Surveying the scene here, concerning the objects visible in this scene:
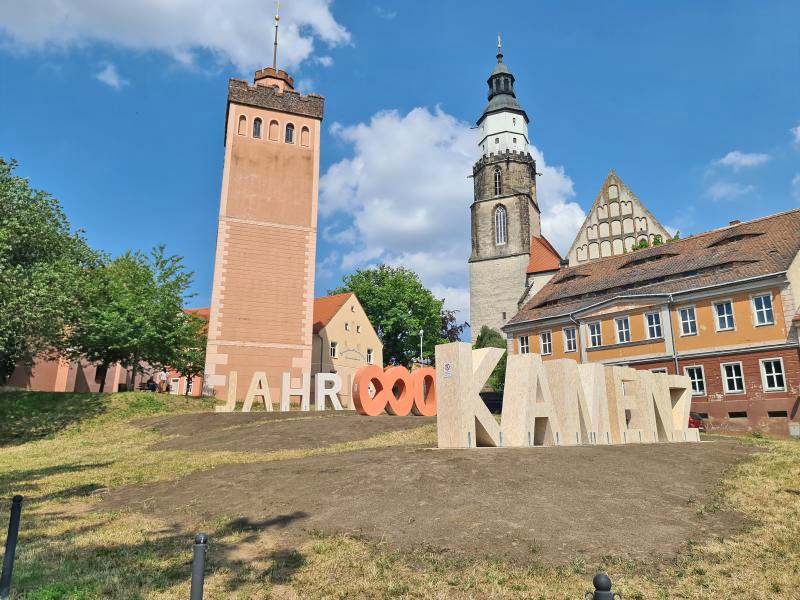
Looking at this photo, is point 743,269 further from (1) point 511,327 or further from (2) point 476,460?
(2) point 476,460

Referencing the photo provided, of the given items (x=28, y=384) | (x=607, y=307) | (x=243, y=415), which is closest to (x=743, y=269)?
(x=607, y=307)

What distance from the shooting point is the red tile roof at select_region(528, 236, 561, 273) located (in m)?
49.8

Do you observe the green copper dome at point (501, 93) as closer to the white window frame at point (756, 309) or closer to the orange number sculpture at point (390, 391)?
the white window frame at point (756, 309)

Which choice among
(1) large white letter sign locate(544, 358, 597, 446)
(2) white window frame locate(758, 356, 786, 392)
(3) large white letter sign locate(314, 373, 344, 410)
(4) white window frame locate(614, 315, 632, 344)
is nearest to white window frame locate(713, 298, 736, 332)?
(2) white window frame locate(758, 356, 786, 392)

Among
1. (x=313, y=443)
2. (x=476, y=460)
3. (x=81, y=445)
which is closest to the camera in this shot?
(x=476, y=460)

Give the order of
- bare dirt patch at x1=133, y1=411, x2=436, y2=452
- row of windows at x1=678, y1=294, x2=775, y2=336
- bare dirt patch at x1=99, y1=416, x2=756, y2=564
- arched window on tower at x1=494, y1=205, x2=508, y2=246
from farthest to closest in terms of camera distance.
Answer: arched window on tower at x1=494, y1=205, x2=508, y2=246
row of windows at x1=678, y1=294, x2=775, y2=336
bare dirt patch at x1=133, y1=411, x2=436, y2=452
bare dirt patch at x1=99, y1=416, x2=756, y2=564

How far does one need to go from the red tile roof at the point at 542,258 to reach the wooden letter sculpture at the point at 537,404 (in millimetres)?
33361

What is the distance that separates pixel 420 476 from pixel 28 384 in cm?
4325

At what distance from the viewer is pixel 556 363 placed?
14344 millimetres

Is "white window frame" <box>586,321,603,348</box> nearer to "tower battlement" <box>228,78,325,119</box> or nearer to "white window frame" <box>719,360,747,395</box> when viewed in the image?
"white window frame" <box>719,360,747,395</box>

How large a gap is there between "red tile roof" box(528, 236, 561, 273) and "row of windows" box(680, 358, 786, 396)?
22.3 m

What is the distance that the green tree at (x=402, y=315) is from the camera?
2131 inches

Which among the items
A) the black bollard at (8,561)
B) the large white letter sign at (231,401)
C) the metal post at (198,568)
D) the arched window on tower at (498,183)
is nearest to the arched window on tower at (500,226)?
the arched window on tower at (498,183)

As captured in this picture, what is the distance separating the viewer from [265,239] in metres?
33.5
